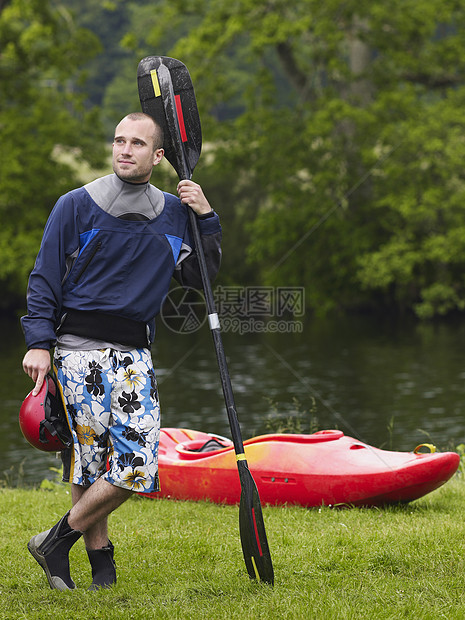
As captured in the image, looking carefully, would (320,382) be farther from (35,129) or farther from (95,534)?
(35,129)

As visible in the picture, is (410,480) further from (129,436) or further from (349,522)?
(129,436)

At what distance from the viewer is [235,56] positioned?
151 ft

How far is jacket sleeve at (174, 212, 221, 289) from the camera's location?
3.53m

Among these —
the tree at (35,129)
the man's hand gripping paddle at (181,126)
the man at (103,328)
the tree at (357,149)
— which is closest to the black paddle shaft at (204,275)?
the man's hand gripping paddle at (181,126)

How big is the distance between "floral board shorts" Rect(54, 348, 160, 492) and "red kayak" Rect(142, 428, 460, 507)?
88.3 inches

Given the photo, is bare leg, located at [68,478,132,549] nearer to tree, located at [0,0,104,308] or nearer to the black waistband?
the black waistband

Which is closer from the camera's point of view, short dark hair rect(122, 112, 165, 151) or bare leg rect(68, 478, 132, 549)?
bare leg rect(68, 478, 132, 549)

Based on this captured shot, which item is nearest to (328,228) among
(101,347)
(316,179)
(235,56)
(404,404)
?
(316,179)

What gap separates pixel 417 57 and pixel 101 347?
72.4 feet

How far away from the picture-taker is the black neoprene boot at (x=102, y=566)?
342cm

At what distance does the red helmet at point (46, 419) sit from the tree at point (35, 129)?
1937 cm

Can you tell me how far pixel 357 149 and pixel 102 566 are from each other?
21.0 m

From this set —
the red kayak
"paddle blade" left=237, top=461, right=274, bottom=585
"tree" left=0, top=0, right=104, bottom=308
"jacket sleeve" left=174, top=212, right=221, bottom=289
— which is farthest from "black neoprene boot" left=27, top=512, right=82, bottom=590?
"tree" left=0, top=0, right=104, bottom=308

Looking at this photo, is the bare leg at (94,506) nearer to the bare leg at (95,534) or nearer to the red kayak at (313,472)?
the bare leg at (95,534)
